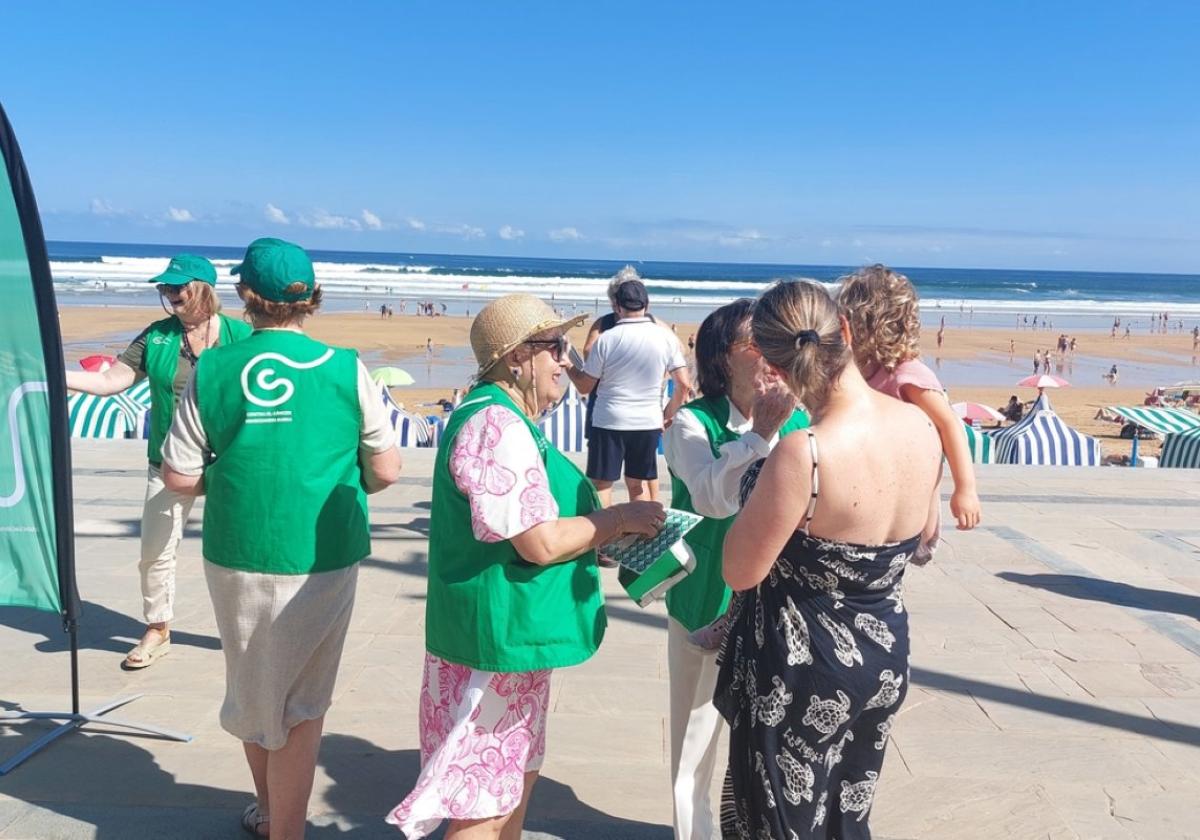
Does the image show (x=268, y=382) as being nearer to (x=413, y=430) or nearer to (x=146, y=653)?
(x=146, y=653)

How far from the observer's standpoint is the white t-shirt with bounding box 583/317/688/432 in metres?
5.75

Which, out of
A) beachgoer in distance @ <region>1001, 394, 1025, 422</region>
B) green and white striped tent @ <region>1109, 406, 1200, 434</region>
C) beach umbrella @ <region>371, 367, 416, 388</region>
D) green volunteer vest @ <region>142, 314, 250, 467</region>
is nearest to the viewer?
green volunteer vest @ <region>142, 314, 250, 467</region>

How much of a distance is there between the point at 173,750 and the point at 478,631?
2.01 m

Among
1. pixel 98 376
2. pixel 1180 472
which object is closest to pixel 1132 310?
pixel 1180 472

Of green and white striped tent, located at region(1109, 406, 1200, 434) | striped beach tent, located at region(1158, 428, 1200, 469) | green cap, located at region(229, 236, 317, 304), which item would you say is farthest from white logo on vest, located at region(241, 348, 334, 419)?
green and white striped tent, located at region(1109, 406, 1200, 434)

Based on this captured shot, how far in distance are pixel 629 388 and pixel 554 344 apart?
11.2ft

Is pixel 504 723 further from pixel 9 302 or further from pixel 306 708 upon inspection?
pixel 9 302

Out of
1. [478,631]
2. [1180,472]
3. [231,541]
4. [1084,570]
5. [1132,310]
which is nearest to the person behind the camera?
[478,631]

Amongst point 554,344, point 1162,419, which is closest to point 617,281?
point 554,344

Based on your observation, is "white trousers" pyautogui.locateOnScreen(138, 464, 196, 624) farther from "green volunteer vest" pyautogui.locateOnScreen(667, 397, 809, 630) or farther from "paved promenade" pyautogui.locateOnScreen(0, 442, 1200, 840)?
"green volunteer vest" pyautogui.locateOnScreen(667, 397, 809, 630)

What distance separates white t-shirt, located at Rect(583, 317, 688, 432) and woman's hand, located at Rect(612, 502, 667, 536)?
3.36 metres

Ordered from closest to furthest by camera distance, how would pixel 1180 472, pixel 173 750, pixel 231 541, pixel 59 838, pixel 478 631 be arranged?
pixel 478 631, pixel 231 541, pixel 59 838, pixel 173 750, pixel 1180 472

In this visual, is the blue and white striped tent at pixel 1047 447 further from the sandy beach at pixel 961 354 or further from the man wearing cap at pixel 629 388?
the man wearing cap at pixel 629 388

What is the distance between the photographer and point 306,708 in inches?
110
